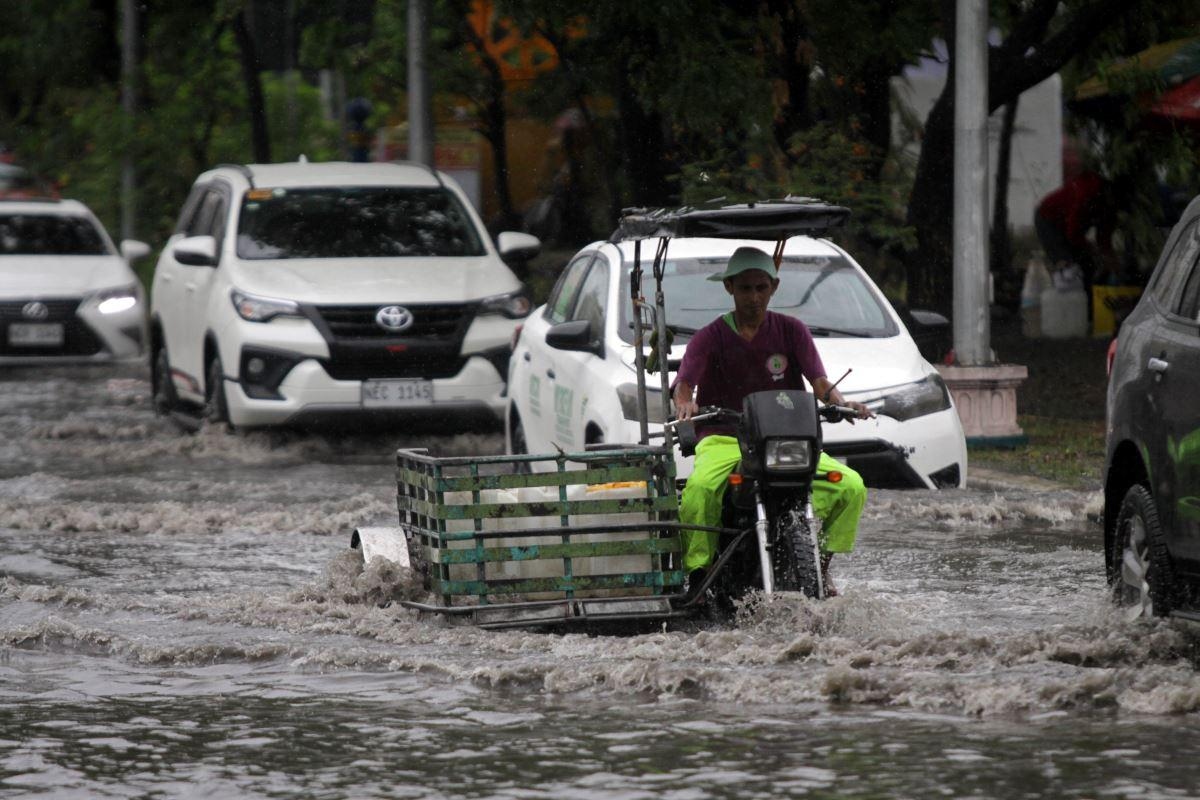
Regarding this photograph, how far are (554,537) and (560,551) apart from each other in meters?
0.13

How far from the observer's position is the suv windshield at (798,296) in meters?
12.2

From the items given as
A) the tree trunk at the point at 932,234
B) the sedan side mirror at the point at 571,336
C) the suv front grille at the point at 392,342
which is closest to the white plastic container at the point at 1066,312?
the tree trunk at the point at 932,234

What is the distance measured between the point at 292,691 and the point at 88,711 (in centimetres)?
67

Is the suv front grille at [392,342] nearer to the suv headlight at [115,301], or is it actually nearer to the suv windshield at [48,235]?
the suv headlight at [115,301]

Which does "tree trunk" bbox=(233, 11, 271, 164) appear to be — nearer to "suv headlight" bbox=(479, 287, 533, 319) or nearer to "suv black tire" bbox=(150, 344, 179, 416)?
"suv black tire" bbox=(150, 344, 179, 416)

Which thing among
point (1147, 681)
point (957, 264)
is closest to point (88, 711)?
point (1147, 681)

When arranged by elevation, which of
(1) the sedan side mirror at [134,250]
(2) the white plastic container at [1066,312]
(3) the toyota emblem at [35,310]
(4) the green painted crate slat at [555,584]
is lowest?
(2) the white plastic container at [1066,312]

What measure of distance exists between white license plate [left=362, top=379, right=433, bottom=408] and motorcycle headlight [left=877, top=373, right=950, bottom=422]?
14.4 feet

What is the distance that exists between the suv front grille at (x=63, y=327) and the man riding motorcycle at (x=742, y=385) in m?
12.4

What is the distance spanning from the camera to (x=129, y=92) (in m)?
31.3

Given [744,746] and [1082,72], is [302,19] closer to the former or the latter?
[1082,72]

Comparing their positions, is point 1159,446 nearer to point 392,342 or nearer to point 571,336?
point 571,336

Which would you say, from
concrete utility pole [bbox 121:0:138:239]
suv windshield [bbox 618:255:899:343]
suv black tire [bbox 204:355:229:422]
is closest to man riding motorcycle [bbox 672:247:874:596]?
suv windshield [bbox 618:255:899:343]

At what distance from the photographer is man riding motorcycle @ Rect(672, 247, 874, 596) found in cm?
841
